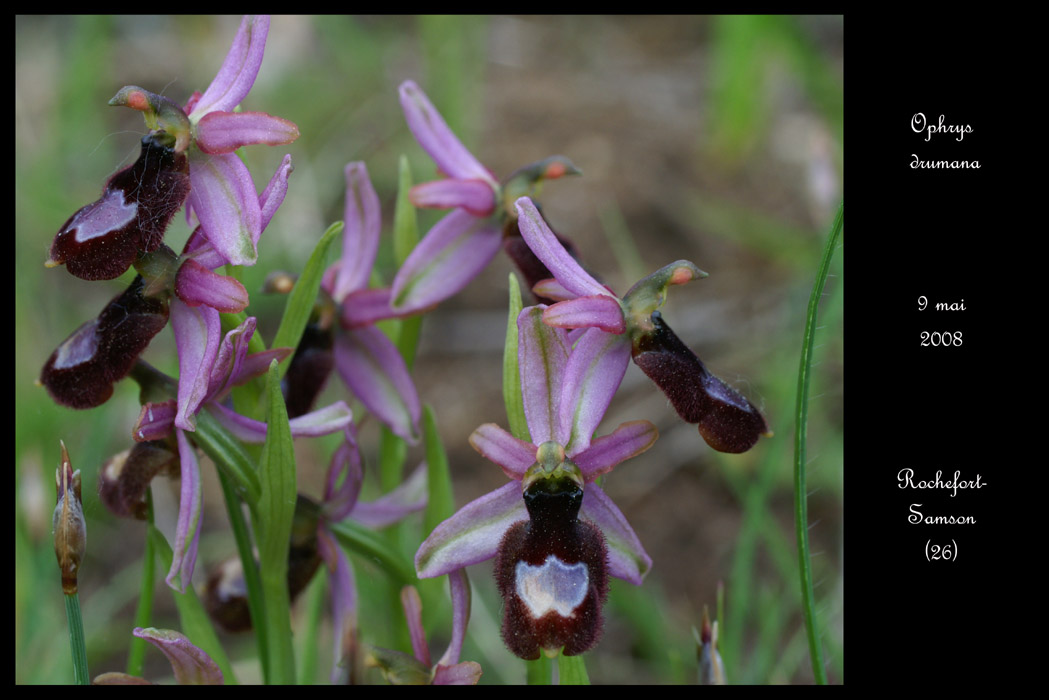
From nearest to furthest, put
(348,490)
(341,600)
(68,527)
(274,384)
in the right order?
(68,527) → (274,384) → (348,490) → (341,600)

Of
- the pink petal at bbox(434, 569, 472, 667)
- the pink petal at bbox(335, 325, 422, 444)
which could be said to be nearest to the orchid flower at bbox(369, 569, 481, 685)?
the pink petal at bbox(434, 569, 472, 667)

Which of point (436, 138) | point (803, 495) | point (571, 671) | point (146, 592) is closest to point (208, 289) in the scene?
point (146, 592)

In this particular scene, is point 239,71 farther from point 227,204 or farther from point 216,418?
point 216,418

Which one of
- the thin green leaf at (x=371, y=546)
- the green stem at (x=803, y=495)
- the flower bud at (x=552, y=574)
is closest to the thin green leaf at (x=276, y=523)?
the thin green leaf at (x=371, y=546)

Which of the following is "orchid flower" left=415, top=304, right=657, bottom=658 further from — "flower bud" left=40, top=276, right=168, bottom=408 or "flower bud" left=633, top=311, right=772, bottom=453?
"flower bud" left=40, top=276, right=168, bottom=408
